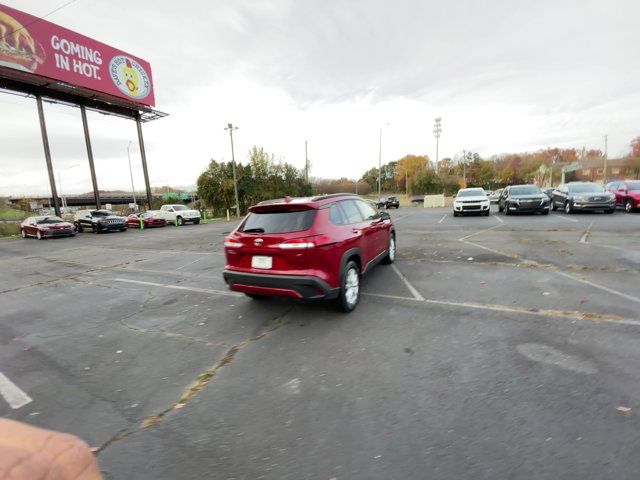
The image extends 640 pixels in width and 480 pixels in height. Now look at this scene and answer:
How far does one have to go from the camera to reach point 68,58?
25484 millimetres

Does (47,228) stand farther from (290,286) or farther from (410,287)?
(410,287)

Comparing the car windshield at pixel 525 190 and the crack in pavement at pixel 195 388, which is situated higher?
the car windshield at pixel 525 190

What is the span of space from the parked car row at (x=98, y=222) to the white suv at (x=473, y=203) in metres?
20.4

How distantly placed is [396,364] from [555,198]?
64.5ft

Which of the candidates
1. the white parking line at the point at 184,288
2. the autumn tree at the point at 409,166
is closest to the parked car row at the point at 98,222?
the white parking line at the point at 184,288

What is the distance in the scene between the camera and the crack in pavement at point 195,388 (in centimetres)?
249

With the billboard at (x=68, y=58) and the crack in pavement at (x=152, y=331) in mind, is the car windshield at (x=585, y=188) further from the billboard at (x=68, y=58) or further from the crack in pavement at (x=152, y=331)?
the billboard at (x=68, y=58)

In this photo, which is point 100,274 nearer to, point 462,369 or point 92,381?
point 92,381

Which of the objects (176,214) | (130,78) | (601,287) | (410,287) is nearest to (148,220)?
(176,214)

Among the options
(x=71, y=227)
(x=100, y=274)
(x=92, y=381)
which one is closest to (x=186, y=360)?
(x=92, y=381)

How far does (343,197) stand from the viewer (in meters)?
5.47

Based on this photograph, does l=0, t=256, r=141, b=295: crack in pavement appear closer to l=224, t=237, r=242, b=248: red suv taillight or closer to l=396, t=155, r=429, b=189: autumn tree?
l=224, t=237, r=242, b=248: red suv taillight

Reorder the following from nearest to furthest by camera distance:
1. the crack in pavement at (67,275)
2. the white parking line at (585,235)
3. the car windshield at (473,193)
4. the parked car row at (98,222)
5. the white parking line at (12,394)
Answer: the white parking line at (12,394)
the crack in pavement at (67,275)
the white parking line at (585,235)
the car windshield at (473,193)
the parked car row at (98,222)

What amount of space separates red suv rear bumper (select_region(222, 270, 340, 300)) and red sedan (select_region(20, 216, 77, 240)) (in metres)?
20.0
